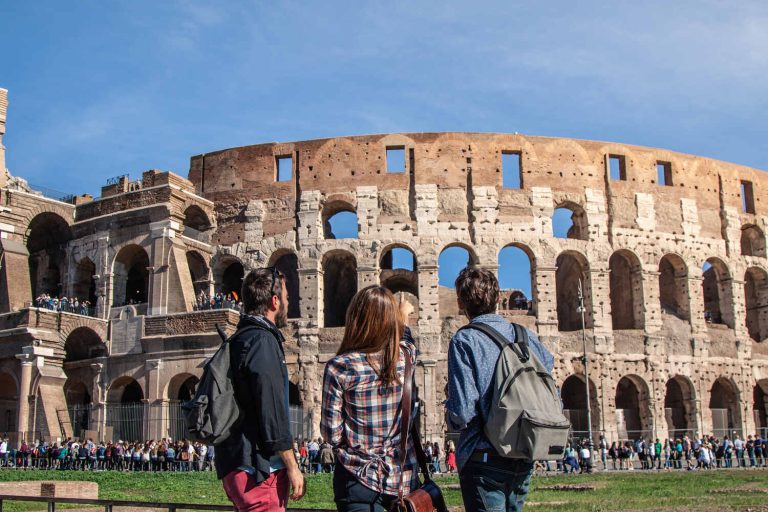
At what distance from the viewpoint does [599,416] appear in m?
28.1

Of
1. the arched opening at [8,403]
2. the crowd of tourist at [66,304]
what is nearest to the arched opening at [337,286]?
the crowd of tourist at [66,304]

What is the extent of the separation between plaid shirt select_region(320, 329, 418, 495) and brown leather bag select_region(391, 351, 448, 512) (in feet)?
0.10

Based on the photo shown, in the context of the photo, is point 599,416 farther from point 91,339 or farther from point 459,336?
point 459,336

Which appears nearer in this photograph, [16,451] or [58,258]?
[16,451]

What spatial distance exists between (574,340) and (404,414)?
84.2 ft

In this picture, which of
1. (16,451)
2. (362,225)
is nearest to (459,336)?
(16,451)

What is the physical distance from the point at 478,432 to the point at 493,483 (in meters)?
0.22

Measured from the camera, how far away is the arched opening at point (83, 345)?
2803 centimetres

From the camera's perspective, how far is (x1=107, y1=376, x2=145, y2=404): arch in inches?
1080

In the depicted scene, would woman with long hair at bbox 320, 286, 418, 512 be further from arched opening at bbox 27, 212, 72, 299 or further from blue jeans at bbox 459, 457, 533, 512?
arched opening at bbox 27, 212, 72, 299

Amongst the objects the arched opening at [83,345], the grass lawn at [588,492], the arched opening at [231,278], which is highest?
the arched opening at [231,278]

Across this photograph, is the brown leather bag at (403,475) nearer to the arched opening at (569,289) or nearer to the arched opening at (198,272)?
the arched opening at (198,272)

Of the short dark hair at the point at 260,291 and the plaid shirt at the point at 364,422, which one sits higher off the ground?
the short dark hair at the point at 260,291

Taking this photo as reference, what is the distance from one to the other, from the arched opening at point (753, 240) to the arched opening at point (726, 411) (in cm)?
529
